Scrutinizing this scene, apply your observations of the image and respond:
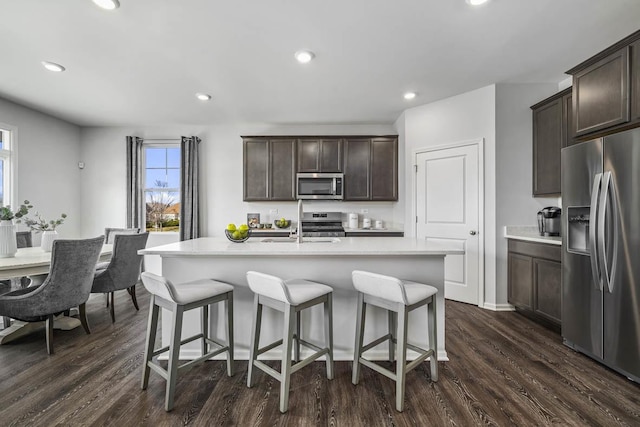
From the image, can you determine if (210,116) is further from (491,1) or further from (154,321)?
(491,1)

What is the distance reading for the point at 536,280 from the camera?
2982mm

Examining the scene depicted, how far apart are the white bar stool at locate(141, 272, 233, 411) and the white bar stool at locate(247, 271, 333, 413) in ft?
0.71

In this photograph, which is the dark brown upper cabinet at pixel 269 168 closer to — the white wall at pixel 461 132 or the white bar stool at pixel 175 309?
the white wall at pixel 461 132

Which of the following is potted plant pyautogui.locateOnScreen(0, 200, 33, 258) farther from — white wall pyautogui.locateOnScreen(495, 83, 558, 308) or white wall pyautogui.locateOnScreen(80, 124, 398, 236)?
white wall pyautogui.locateOnScreen(495, 83, 558, 308)

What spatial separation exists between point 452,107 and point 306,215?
271 cm

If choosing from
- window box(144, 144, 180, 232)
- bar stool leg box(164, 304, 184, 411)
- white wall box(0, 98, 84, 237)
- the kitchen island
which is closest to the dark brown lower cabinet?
the kitchen island

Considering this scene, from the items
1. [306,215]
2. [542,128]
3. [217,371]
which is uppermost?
[542,128]

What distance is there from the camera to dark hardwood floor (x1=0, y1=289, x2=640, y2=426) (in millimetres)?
1645

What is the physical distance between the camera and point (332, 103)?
4.04m

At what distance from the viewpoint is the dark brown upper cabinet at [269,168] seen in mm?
4742

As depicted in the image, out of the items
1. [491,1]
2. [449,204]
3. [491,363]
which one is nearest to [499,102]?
[449,204]

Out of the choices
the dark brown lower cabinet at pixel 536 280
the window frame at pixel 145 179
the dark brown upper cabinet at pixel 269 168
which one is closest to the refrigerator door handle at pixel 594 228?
the dark brown lower cabinet at pixel 536 280

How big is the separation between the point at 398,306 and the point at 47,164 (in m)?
5.50

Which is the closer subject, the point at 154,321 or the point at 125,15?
the point at 154,321
